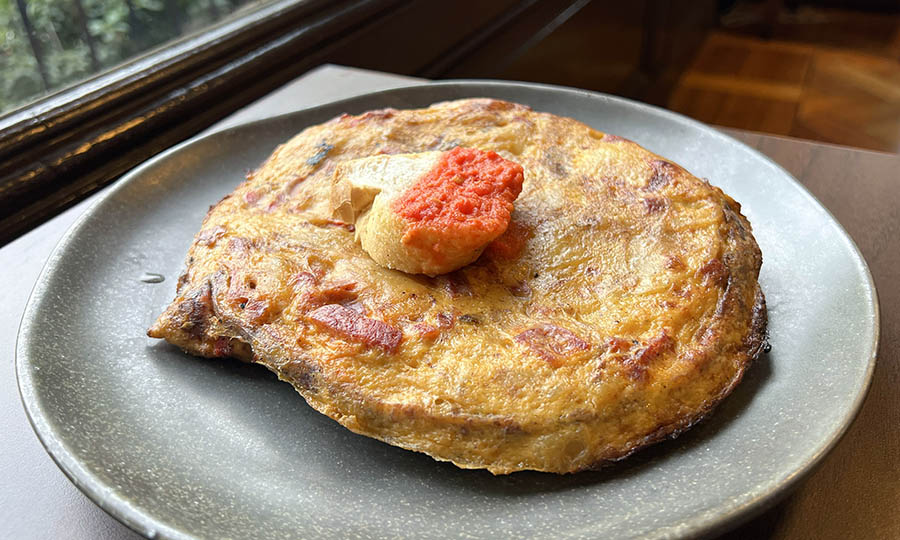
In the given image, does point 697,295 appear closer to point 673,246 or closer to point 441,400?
point 673,246

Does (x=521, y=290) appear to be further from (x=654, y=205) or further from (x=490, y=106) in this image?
(x=490, y=106)

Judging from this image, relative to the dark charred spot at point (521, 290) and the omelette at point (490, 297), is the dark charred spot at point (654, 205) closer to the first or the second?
the omelette at point (490, 297)

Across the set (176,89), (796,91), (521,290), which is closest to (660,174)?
(521,290)

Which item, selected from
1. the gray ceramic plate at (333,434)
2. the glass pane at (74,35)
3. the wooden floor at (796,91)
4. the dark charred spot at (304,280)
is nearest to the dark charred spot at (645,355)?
the gray ceramic plate at (333,434)

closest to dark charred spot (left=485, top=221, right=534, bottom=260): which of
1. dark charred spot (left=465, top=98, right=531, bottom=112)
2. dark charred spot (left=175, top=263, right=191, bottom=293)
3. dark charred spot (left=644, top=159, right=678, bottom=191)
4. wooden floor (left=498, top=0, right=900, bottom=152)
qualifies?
dark charred spot (left=644, top=159, right=678, bottom=191)

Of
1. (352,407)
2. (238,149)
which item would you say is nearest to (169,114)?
(238,149)
